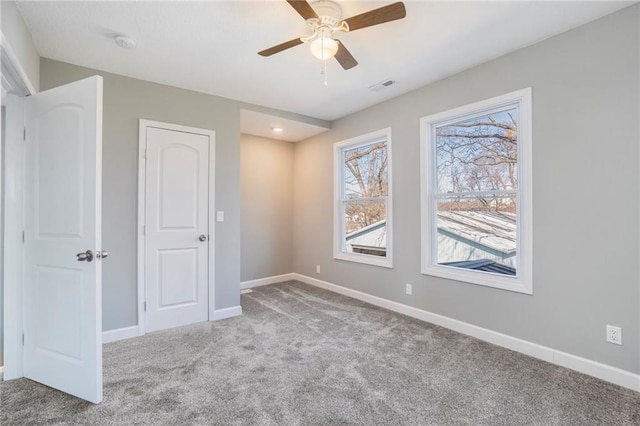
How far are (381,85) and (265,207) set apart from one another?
9.05 ft

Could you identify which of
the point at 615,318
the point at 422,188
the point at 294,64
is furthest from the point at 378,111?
the point at 615,318

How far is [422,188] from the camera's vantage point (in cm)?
346

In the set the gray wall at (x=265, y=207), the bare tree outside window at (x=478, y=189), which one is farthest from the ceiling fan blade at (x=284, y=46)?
the gray wall at (x=265, y=207)

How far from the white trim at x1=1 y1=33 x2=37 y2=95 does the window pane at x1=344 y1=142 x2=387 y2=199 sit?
3.44 meters

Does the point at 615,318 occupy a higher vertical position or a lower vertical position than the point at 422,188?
lower

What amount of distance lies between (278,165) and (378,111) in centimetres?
207

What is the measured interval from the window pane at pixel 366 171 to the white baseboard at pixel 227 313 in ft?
7.09

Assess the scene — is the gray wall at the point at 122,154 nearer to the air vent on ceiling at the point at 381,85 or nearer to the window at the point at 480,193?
the air vent on ceiling at the point at 381,85

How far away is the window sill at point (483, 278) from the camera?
8.75ft

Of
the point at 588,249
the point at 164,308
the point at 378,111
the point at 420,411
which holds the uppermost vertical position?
the point at 378,111

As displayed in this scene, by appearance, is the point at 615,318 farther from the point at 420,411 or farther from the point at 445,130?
the point at 445,130

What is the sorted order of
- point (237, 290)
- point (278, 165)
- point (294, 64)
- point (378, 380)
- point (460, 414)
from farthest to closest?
1. point (278, 165)
2. point (237, 290)
3. point (294, 64)
4. point (378, 380)
5. point (460, 414)

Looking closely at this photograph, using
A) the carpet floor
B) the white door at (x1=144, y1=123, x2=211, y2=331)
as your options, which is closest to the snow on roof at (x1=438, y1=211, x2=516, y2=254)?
the carpet floor

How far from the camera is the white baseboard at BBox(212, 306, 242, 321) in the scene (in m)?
3.56
